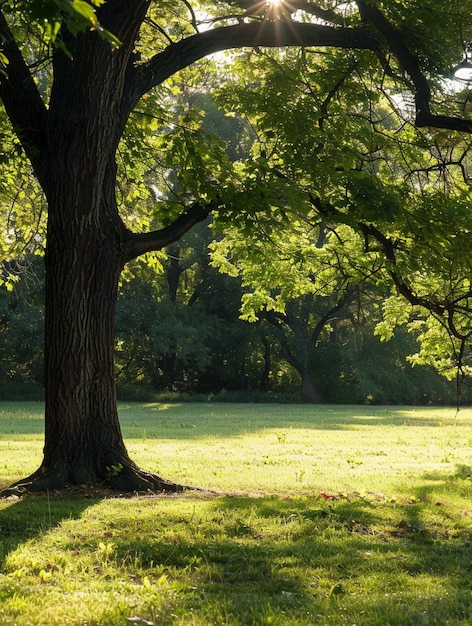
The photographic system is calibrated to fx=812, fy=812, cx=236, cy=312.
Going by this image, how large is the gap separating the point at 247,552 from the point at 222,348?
1657 inches

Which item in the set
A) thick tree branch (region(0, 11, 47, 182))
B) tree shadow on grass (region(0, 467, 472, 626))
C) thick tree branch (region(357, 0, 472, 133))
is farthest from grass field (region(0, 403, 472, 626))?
thick tree branch (region(357, 0, 472, 133))

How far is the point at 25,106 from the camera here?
382 inches

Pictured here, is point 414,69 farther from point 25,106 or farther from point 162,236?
point 25,106

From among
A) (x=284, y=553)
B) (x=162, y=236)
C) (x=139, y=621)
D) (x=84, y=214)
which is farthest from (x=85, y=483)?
(x=139, y=621)

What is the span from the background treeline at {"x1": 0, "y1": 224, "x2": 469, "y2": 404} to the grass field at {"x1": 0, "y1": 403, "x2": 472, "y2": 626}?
1205 inches

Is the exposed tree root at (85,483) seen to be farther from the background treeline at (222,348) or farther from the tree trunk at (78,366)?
the background treeline at (222,348)

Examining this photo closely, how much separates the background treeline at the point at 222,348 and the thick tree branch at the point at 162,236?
102ft

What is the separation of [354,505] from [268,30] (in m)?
6.05

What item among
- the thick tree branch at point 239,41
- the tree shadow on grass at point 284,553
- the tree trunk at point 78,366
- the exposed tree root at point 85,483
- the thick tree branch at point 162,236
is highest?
the thick tree branch at point 239,41

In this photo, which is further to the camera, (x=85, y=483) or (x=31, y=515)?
(x=85, y=483)

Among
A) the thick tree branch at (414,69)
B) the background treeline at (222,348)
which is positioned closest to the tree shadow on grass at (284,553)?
the thick tree branch at (414,69)

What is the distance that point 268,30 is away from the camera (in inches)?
413

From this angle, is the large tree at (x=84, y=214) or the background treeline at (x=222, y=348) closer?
the large tree at (x=84, y=214)

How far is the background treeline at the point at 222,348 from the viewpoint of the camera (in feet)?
144
